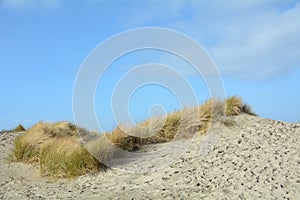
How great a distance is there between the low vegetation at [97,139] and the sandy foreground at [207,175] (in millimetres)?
282

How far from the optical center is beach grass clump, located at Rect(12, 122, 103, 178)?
8.77 meters

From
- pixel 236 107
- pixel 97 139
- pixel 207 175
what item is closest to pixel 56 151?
pixel 97 139

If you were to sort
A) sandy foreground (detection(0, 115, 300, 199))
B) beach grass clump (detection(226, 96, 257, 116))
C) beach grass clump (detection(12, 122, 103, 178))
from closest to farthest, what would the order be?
sandy foreground (detection(0, 115, 300, 199))
beach grass clump (detection(12, 122, 103, 178))
beach grass clump (detection(226, 96, 257, 116))

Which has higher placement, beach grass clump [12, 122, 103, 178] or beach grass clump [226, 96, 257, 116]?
beach grass clump [226, 96, 257, 116]

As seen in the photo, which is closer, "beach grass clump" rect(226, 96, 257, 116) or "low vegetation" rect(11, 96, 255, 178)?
"low vegetation" rect(11, 96, 255, 178)

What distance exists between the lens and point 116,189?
749cm

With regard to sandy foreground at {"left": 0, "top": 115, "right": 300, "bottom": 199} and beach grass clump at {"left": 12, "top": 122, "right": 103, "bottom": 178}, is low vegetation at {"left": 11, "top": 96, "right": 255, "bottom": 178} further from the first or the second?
sandy foreground at {"left": 0, "top": 115, "right": 300, "bottom": 199}

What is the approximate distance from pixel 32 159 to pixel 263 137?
15.4 feet

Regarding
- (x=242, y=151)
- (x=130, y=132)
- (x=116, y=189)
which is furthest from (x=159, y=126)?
(x=116, y=189)

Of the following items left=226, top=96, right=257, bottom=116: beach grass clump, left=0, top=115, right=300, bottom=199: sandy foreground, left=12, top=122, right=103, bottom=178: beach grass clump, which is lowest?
left=0, top=115, right=300, bottom=199: sandy foreground

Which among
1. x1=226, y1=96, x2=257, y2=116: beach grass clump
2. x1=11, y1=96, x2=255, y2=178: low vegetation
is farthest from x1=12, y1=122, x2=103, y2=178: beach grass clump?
x1=226, y1=96, x2=257, y2=116: beach grass clump

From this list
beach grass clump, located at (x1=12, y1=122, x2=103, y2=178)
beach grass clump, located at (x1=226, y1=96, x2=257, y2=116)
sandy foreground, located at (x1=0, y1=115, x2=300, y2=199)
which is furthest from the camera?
beach grass clump, located at (x1=226, y1=96, x2=257, y2=116)

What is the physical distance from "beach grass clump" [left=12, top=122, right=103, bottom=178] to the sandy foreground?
25 cm

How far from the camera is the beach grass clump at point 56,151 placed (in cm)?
877
